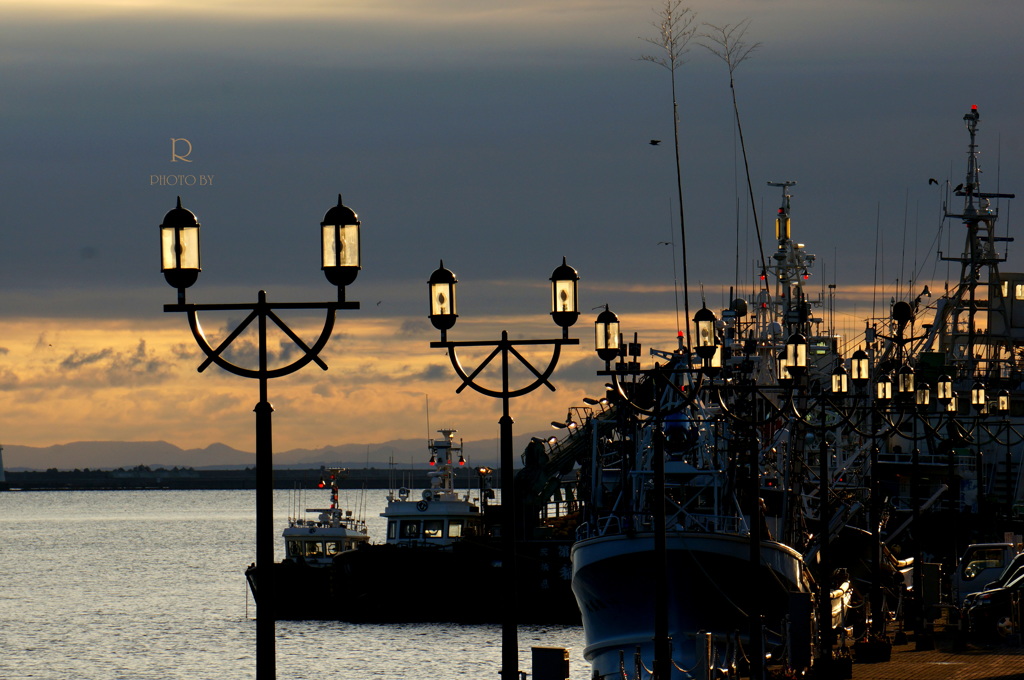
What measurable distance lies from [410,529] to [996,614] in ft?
167

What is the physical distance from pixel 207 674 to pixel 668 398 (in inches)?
1104

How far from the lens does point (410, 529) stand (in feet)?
281

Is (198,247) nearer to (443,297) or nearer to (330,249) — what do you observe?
(330,249)

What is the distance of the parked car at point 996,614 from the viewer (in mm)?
37094

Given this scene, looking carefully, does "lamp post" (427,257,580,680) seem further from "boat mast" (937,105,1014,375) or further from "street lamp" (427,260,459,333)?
"boat mast" (937,105,1014,375)

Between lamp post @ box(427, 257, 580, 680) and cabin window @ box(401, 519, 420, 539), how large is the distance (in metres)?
60.5

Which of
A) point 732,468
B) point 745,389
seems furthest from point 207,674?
point 745,389

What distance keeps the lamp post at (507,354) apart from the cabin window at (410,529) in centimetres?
6048

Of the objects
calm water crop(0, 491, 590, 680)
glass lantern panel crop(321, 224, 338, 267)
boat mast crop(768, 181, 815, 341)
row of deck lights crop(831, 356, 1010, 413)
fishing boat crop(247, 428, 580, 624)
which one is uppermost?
boat mast crop(768, 181, 815, 341)

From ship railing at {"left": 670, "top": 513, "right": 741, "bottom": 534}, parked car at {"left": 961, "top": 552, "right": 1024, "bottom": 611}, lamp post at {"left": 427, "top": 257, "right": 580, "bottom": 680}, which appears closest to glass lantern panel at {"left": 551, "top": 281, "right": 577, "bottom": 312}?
lamp post at {"left": 427, "top": 257, "right": 580, "bottom": 680}

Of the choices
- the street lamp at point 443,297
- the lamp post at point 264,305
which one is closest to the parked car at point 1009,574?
the street lamp at point 443,297

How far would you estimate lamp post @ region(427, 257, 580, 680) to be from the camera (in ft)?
72.0

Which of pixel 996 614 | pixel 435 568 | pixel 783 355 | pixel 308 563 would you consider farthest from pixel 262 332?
pixel 308 563

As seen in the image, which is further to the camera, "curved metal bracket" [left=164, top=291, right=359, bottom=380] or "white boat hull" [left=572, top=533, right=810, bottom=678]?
"white boat hull" [left=572, top=533, right=810, bottom=678]
